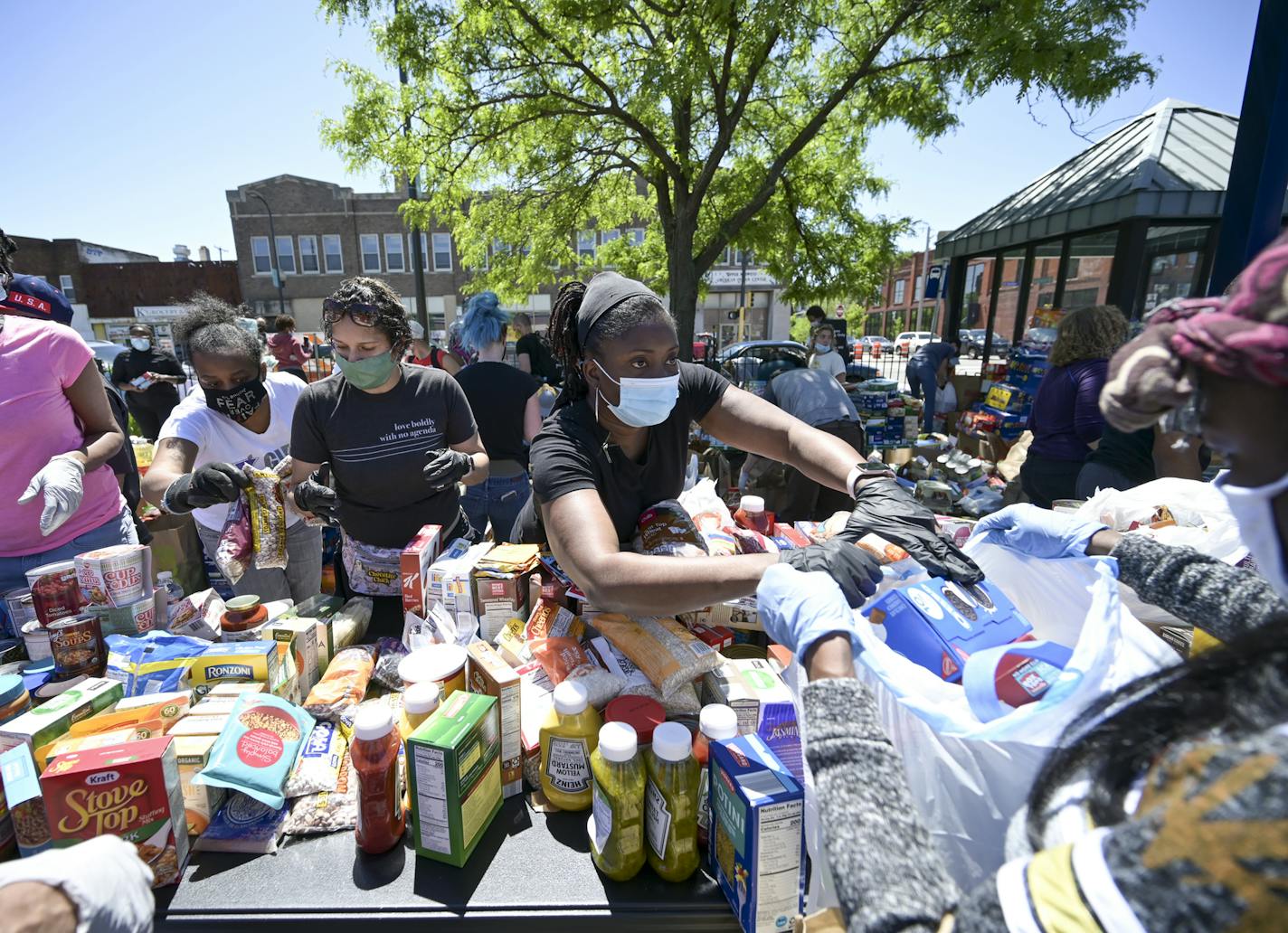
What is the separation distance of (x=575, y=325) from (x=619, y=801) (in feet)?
4.48

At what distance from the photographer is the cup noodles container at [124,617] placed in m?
1.76

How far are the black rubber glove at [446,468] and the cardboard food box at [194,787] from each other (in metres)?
1.07

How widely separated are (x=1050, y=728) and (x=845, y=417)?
374 centimetres

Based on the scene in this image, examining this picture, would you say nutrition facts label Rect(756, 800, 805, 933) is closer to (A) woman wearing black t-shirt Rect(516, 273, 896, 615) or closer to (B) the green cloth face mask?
(A) woman wearing black t-shirt Rect(516, 273, 896, 615)

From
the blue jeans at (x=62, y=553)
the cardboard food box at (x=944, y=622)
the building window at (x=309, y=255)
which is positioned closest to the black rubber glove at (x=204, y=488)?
the blue jeans at (x=62, y=553)

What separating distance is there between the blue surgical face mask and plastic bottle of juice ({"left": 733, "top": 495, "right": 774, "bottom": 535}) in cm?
89

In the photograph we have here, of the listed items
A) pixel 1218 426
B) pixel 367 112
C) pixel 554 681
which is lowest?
pixel 554 681

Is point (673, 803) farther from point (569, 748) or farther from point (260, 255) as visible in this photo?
point (260, 255)

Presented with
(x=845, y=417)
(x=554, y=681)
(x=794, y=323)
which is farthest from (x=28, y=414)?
(x=794, y=323)

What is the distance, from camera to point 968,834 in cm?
104

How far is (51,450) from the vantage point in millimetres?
2238

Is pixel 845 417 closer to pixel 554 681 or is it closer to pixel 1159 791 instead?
pixel 554 681

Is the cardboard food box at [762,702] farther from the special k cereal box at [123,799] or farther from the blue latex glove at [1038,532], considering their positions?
the special k cereal box at [123,799]

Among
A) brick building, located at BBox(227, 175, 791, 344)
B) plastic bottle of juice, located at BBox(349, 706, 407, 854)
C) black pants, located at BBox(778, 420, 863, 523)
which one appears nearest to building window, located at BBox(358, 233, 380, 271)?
brick building, located at BBox(227, 175, 791, 344)
